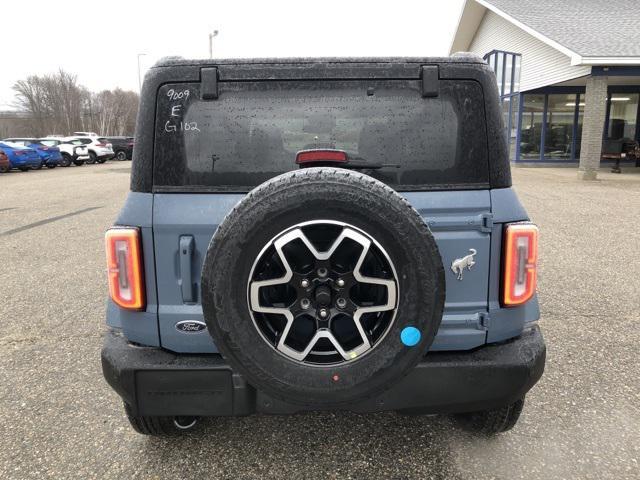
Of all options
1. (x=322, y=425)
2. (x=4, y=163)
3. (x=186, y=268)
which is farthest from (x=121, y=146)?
(x=186, y=268)

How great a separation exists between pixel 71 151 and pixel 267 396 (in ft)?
102

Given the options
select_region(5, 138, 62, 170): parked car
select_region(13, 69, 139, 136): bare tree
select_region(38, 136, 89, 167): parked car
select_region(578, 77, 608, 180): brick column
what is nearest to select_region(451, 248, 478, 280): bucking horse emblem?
select_region(578, 77, 608, 180): brick column

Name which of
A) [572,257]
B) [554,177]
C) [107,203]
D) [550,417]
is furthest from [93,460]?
[554,177]

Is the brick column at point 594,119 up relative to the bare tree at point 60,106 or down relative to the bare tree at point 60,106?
down

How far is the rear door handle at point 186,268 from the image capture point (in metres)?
2.20

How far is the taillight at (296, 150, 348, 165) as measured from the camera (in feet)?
7.02

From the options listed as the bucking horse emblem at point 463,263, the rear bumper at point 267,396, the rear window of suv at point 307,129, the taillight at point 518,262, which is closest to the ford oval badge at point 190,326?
Answer: the rear bumper at point 267,396

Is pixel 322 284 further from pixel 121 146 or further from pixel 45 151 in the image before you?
pixel 121 146

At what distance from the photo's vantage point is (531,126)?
76.2ft

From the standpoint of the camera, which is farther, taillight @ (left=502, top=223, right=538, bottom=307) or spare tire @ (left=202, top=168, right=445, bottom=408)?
taillight @ (left=502, top=223, right=538, bottom=307)

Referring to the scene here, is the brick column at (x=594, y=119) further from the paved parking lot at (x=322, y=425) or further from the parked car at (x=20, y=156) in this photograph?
the parked car at (x=20, y=156)

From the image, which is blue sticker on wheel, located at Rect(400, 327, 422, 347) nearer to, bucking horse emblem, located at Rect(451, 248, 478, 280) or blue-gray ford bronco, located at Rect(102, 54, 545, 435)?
blue-gray ford bronco, located at Rect(102, 54, 545, 435)

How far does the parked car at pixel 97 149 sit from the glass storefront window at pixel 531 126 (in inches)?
964

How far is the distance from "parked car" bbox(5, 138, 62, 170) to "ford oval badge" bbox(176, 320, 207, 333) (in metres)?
26.9
